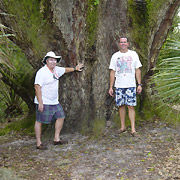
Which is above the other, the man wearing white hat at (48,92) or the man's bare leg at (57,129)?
the man wearing white hat at (48,92)

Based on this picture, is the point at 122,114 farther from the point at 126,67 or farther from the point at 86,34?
the point at 86,34

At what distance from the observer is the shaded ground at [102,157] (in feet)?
12.5

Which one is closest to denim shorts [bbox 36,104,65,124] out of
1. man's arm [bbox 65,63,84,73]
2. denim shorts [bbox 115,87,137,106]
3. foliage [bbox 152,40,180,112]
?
man's arm [bbox 65,63,84,73]

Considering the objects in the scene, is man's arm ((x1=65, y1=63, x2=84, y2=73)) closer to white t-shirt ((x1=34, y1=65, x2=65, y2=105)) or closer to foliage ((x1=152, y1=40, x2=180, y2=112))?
white t-shirt ((x1=34, y1=65, x2=65, y2=105))

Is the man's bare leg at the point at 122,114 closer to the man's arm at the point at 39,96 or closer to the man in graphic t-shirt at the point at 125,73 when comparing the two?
the man in graphic t-shirt at the point at 125,73

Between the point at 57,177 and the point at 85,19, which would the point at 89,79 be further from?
the point at 57,177

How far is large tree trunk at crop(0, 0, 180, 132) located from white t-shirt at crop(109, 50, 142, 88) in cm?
42

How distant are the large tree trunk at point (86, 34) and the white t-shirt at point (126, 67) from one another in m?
0.42

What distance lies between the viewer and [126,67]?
4934mm

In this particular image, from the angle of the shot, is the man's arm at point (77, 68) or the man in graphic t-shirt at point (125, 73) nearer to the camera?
the man in graphic t-shirt at point (125, 73)

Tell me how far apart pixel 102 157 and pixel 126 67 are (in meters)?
1.63

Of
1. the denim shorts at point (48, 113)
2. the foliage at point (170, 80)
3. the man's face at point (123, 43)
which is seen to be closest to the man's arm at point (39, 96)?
the denim shorts at point (48, 113)

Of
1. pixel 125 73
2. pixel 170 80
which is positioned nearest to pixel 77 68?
pixel 125 73

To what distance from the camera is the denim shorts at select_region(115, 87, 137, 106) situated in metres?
4.96
